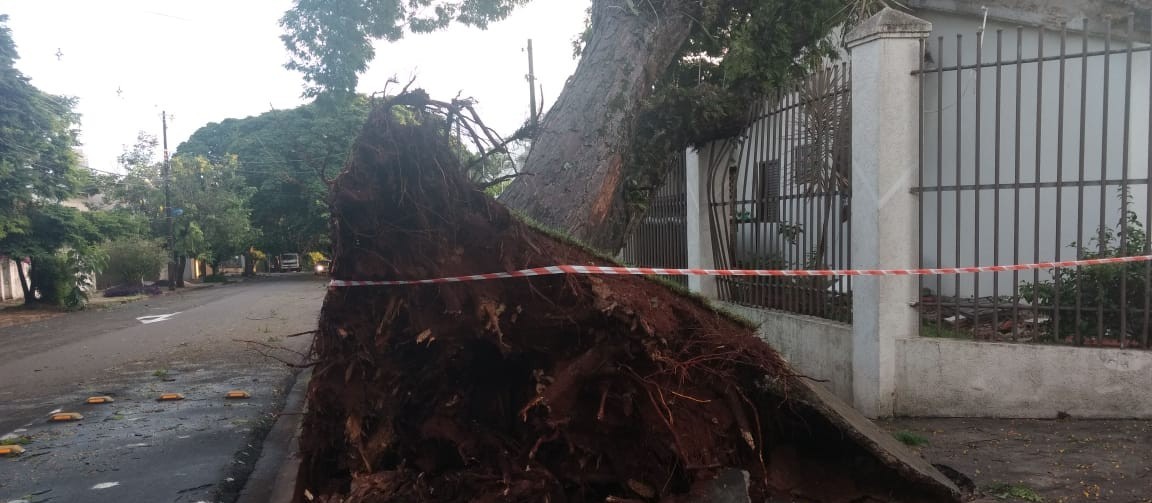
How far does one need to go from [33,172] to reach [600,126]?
19.4 meters

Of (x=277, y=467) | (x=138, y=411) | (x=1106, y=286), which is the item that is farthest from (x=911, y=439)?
(x=138, y=411)

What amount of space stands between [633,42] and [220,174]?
107 ft

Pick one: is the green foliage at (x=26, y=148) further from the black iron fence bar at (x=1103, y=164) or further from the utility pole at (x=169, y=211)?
the black iron fence bar at (x=1103, y=164)

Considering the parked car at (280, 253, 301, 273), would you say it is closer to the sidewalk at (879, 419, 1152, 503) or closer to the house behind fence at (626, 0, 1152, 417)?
the house behind fence at (626, 0, 1152, 417)

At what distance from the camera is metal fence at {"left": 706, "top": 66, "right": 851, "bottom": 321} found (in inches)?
245

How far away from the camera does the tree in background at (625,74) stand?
6035 mm

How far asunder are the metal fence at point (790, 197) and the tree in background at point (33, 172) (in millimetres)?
18446

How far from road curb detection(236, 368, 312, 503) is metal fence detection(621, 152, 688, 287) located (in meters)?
4.32

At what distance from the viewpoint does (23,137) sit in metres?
19.1

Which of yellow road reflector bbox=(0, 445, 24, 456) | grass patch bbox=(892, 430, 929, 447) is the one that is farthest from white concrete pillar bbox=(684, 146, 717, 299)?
yellow road reflector bbox=(0, 445, 24, 456)

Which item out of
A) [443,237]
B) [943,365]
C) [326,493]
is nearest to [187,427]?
[326,493]

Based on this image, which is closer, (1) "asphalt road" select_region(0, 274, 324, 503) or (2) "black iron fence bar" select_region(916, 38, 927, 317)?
(1) "asphalt road" select_region(0, 274, 324, 503)

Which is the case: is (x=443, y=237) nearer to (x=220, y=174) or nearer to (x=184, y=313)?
(x=184, y=313)

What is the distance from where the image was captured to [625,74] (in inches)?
→ 253
